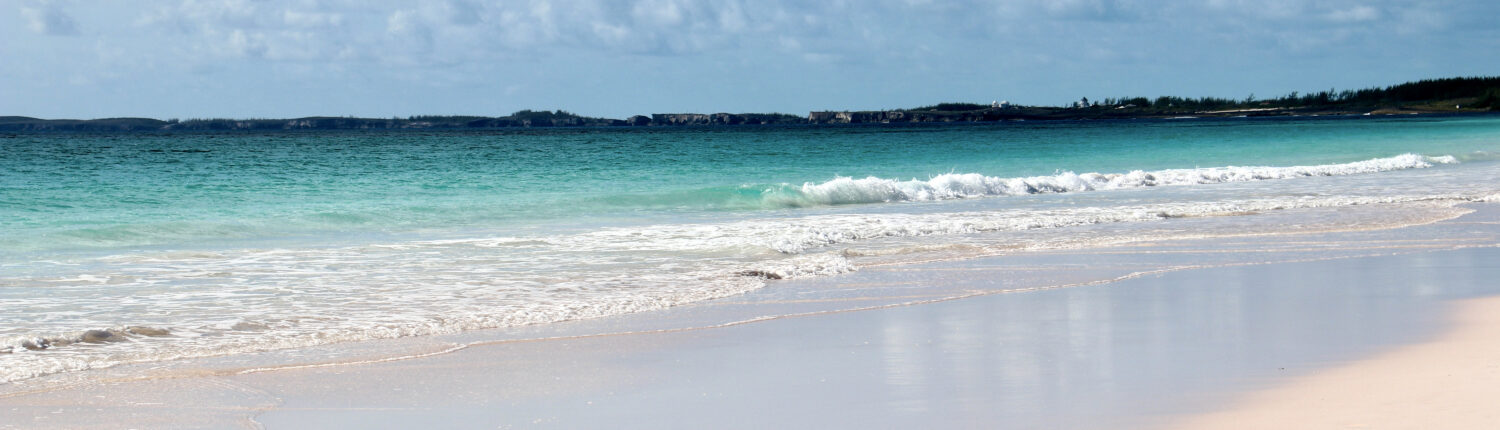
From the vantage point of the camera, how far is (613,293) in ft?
28.9

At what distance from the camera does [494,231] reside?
15.2m

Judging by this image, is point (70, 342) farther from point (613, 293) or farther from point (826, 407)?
point (826, 407)

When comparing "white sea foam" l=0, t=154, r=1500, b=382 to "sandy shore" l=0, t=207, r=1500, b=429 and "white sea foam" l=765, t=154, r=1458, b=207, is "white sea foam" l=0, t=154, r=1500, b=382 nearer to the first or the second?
"sandy shore" l=0, t=207, r=1500, b=429

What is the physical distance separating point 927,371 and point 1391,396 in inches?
77.0

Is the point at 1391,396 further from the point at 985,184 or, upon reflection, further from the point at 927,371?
the point at 985,184

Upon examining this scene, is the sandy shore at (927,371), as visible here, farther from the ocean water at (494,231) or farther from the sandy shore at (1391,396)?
the ocean water at (494,231)

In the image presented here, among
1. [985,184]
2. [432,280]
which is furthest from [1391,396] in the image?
[985,184]

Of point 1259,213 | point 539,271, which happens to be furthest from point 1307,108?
point 539,271

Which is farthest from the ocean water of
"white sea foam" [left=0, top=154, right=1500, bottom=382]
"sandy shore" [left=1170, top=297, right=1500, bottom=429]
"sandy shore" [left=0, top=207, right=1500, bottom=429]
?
"sandy shore" [left=1170, top=297, right=1500, bottom=429]

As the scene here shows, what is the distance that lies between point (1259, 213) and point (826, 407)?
43.3 feet

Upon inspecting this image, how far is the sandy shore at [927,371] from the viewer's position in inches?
190

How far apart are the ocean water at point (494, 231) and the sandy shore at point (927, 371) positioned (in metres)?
1.01

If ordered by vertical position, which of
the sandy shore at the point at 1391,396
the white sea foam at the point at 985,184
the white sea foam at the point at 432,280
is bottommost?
the white sea foam at the point at 985,184

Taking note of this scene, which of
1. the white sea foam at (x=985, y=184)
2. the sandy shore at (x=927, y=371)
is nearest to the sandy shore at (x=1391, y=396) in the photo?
the sandy shore at (x=927, y=371)
